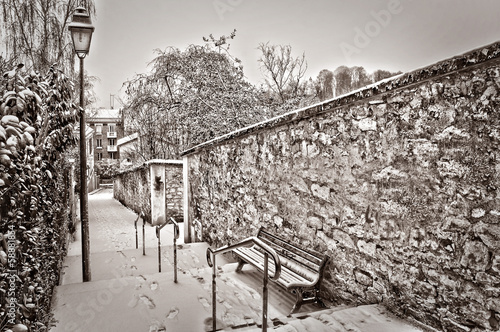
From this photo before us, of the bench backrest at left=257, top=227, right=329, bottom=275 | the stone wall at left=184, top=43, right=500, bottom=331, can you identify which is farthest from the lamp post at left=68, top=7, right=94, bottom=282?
the stone wall at left=184, top=43, right=500, bottom=331

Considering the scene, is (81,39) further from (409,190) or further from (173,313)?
(409,190)

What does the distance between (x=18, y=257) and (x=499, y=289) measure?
283cm

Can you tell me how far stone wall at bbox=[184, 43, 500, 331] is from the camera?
200 centimetres

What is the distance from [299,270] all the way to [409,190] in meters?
1.64

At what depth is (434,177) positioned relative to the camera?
2.29m

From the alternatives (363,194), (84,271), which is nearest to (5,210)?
(363,194)

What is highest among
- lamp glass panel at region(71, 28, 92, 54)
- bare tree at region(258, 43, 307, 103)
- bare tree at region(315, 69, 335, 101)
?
bare tree at region(258, 43, 307, 103)

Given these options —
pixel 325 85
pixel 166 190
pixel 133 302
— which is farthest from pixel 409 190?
pixel 325 85

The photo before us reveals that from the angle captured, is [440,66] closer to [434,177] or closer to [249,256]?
[434,177]

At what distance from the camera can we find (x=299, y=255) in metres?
3.74

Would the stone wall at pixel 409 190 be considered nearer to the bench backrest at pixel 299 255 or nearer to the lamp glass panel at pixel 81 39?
the bench backrest at pixel 299 255

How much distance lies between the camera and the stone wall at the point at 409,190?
200 centimetres

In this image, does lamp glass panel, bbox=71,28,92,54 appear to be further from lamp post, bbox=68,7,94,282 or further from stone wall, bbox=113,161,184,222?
stone wall, bbox=113,161,184,222

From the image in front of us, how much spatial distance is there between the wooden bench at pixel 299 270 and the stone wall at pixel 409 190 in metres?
0.12
